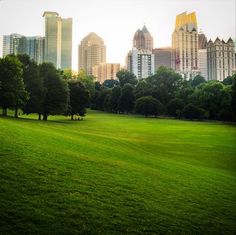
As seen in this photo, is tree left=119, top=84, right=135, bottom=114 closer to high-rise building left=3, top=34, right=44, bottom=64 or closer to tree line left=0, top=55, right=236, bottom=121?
tree line left=0, top=55, right=236, bottom=121

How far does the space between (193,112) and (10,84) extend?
193 feet

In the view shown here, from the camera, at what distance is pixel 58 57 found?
495ft

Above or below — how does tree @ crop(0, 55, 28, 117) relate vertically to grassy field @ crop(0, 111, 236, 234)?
above

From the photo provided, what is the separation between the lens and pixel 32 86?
178 feet

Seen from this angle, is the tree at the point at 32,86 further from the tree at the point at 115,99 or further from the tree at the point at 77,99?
the tree at the point at 115,99

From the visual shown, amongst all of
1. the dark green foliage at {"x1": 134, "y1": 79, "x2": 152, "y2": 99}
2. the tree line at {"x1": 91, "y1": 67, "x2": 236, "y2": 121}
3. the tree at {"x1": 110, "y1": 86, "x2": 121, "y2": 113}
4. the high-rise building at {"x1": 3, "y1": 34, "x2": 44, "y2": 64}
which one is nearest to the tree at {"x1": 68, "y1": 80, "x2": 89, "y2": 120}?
the tree line at {"x1": 91, "y1": 67, "x2": 236, "y2": 121}

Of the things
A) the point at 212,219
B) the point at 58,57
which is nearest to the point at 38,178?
the point at 212,219

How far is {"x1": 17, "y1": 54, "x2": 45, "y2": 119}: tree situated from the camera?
5406cm

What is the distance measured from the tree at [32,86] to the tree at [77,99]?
18327 millimetres

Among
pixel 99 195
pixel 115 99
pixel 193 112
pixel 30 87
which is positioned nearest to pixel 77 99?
pixel 30 87

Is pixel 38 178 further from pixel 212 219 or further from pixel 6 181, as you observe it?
pixel 212 219

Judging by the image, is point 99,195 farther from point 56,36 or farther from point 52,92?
point 56,36

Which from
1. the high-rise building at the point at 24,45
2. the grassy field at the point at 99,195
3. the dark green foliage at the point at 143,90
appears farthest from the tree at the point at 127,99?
the grassy field at the point at 99,195

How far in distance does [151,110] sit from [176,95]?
14.4 meters
